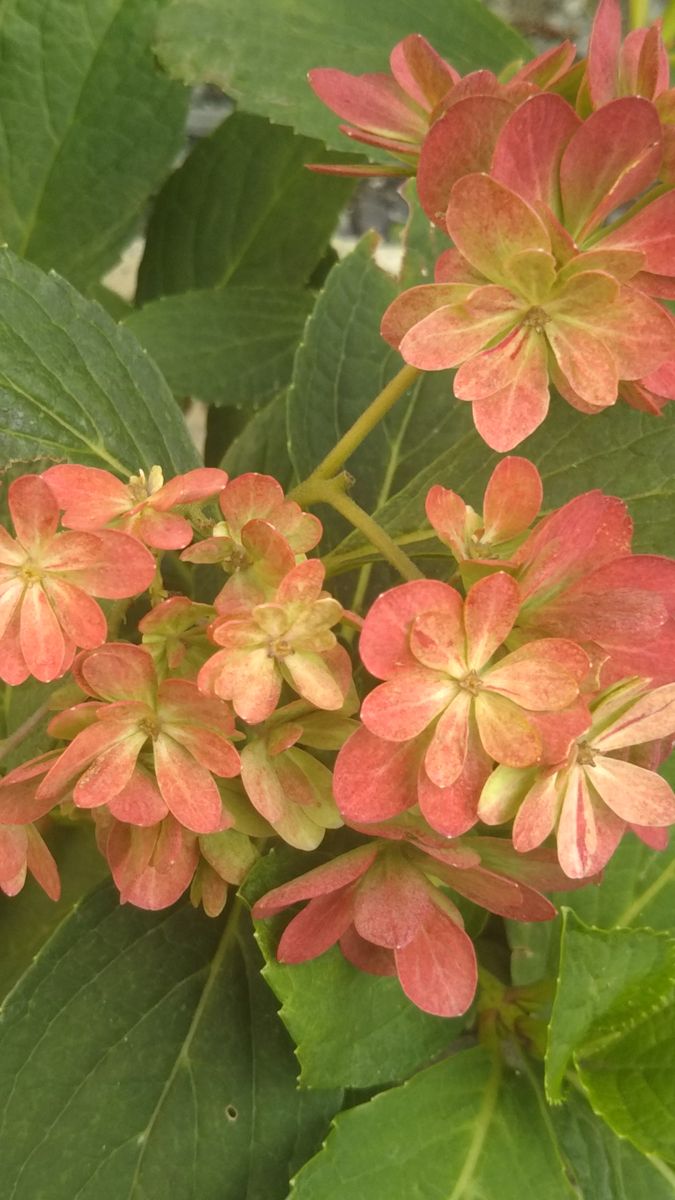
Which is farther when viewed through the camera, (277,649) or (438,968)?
(438,968)

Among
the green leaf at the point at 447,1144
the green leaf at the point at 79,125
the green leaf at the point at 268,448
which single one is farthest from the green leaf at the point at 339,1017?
the green leaf at the point at 79,125

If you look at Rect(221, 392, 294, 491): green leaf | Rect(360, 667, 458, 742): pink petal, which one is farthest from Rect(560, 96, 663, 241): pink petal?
Rect(221, 392, 294, 491): green leaf

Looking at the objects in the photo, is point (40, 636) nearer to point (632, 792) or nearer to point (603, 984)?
point (632, 792)

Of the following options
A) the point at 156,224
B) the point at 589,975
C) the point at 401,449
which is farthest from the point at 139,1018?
the point at 156,224

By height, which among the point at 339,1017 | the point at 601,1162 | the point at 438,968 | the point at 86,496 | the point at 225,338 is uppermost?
the point at 86,496

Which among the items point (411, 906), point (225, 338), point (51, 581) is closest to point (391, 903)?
point (411, 906)

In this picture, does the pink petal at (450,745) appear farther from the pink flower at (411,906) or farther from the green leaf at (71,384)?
the green leaf at (71,384)

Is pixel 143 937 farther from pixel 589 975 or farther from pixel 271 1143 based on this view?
pixel 589 975
